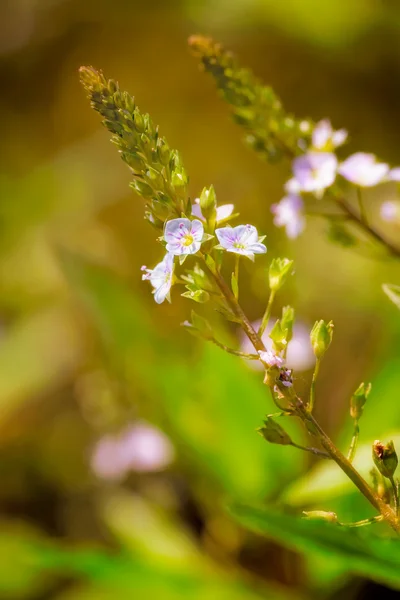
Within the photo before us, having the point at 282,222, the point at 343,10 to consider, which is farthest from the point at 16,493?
the point at 343,10

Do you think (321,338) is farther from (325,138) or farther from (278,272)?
(325,138)

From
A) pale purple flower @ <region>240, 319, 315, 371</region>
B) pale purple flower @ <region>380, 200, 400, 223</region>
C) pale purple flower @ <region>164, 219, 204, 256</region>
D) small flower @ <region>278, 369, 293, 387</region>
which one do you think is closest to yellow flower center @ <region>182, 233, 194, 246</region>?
pale purple flower @ <region>164, 219, 204, 256</region>

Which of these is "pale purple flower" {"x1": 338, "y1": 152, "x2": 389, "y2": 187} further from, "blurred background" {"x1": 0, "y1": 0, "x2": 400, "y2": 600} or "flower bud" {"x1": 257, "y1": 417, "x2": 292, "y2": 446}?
"flower bud" {"x1": 257, "y1": 417, "x2": 292, "y2": 446}

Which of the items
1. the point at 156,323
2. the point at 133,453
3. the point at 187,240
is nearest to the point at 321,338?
the point at 187,240

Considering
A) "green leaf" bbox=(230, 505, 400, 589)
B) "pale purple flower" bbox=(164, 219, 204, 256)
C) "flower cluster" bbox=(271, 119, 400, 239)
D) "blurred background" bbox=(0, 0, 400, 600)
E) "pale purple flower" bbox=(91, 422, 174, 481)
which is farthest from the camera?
"pale purple flower" bbox=(91, 422, 174, 481)

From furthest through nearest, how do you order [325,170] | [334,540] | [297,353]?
[297,353]
[325,170]
[334,540]

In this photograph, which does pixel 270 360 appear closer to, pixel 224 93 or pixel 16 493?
pixel 224 93
